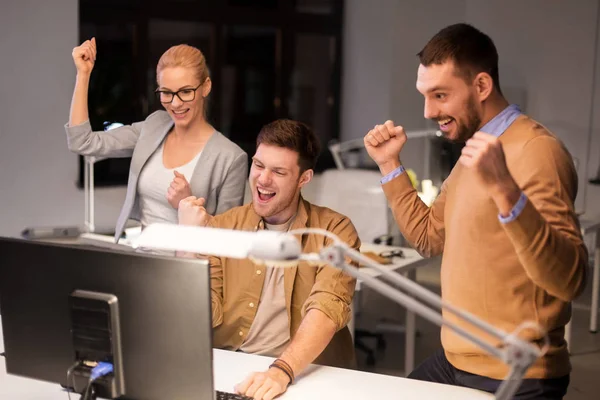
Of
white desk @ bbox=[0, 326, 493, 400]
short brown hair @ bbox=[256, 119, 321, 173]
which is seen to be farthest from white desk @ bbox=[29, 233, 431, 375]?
white desk @ bbox=[0, 326, 493, 400]

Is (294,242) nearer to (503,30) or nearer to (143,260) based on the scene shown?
(143,260)

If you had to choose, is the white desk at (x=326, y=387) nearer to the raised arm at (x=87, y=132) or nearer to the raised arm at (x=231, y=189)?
the raised arm at (x=231, y=189)

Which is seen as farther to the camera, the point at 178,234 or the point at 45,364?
the point at 45,364

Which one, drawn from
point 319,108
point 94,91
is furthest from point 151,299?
point 319,108

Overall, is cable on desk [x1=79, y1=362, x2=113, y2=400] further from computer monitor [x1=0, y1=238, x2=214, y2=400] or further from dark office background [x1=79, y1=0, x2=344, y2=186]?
dark office background [x1=79, y1=0, x2=344, y2=186]

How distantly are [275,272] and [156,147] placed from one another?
2.29 ft

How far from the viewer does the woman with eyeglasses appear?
98.6 inches

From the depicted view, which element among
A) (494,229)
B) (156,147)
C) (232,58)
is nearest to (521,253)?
(494,229)

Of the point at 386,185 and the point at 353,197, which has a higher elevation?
the point at 386,185

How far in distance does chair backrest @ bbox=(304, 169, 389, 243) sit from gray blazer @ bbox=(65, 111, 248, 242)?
1.81 meters

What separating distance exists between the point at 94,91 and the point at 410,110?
2.91m

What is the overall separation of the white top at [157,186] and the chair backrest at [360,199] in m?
1.90

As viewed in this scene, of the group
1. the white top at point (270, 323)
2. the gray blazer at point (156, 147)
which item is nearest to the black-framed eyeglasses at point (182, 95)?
the gray blazer at point (156, 147)

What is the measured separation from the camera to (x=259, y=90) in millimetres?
6191
